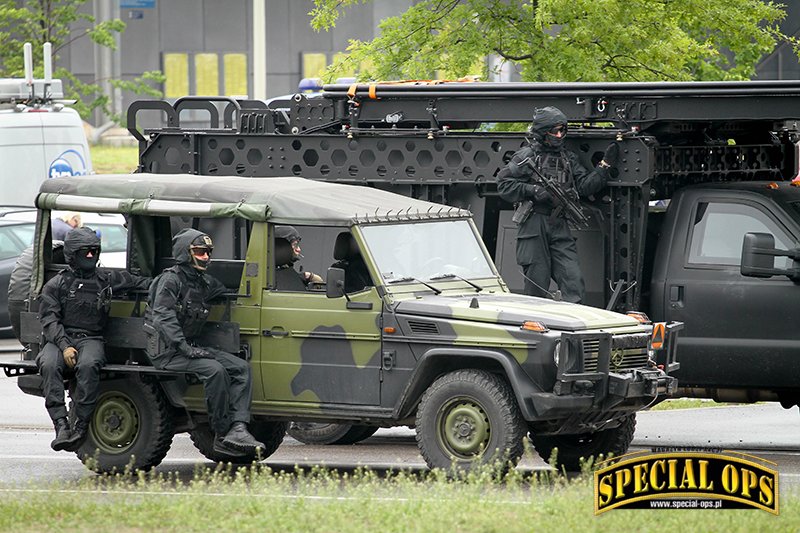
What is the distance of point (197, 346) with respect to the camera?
1100cm

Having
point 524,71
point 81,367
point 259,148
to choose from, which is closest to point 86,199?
point 81,367

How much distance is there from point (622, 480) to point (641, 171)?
426cm

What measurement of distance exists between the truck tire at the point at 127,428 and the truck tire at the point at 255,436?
53 cm

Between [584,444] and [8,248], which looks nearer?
[584,444]

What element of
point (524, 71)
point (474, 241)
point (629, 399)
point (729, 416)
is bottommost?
point (729, 416)

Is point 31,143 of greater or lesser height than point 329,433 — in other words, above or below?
above

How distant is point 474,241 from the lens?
11.7 meters

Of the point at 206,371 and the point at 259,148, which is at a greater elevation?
the point at 259,148

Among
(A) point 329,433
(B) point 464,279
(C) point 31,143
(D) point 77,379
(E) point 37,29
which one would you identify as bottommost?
(A) point 329,433

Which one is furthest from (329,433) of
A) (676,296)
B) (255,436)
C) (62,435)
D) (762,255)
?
(762,255)

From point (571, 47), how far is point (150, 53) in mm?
33207

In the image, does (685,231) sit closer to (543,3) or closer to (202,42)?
(543,3)

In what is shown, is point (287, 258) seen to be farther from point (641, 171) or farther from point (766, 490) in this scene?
point (766, 490)

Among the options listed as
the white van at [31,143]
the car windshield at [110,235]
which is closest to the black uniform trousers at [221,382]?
the car windshield at [110,235]
